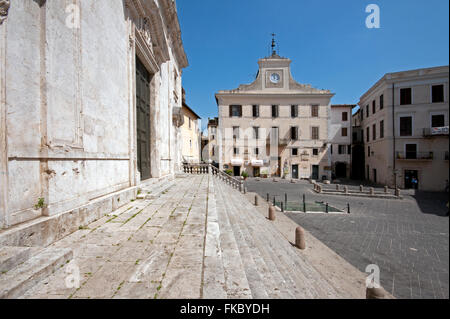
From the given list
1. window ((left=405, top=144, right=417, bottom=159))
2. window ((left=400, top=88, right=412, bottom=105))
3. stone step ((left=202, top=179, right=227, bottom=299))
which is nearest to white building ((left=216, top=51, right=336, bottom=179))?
window ((left=405, top=144, right=417, bottom=159))

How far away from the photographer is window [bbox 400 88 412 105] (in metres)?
3.66

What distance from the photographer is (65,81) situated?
130 inches

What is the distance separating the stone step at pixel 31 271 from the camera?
1.80m

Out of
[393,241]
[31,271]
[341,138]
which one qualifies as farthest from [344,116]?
[31,271]

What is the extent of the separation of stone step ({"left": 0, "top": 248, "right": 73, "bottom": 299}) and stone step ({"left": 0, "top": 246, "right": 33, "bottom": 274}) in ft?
0.15

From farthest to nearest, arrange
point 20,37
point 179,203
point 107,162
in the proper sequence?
point 179,203 < point 107,162 < point 20,37

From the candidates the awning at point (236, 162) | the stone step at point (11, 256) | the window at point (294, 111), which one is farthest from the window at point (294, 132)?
the stone step at point (11, 256)

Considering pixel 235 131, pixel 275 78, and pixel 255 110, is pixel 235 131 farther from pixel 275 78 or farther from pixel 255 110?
pixel 275 78

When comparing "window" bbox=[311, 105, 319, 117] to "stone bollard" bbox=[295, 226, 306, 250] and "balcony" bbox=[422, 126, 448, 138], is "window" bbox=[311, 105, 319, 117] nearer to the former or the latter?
"stone bollard" bbox=[295, 226, 306, 250]

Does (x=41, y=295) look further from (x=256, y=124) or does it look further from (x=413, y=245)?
(x=256, y=124)

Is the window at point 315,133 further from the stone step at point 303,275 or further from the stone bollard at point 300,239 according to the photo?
the stone step at point 303,275

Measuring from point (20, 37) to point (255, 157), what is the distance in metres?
25.6

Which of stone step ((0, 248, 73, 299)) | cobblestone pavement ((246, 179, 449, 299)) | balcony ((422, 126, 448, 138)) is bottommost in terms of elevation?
cobblestone pavement ((246, 179, 449, 299))
